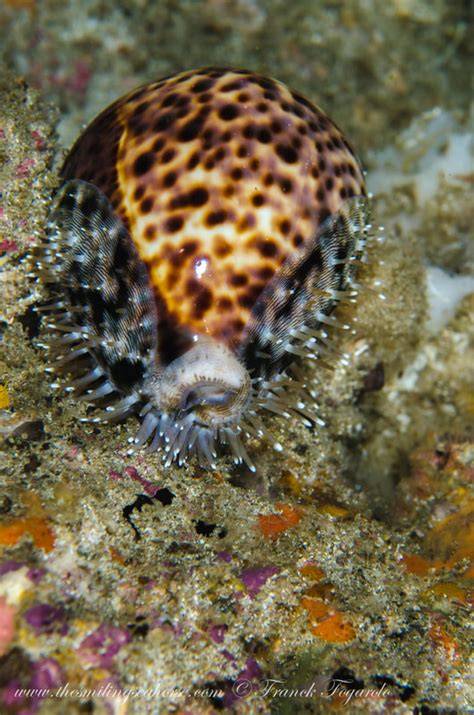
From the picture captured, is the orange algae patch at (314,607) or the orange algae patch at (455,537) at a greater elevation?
the orange algae patch at (455,537)

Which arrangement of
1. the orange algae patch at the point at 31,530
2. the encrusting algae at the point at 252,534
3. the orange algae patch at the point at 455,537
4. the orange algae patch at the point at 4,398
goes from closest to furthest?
the encrusting algae at the point at 252,534 < the orange algae patch at the point at 31,530 < the orange algae patch at the point at 4,398 < the orange algae patch at the point at 455,537

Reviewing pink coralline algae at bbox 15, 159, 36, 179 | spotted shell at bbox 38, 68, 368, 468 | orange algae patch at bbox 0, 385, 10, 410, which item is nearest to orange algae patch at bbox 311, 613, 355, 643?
spotted shell at bbox 38, 68, 368, 468

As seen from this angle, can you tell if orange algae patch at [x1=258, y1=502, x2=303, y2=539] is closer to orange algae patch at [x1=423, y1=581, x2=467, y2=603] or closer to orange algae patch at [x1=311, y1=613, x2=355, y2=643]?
orange algae patch at [x1=311, y1=613, x2=355, y2=643]

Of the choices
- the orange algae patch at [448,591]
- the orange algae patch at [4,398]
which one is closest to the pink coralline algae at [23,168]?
the orange algae patch at [4,398]

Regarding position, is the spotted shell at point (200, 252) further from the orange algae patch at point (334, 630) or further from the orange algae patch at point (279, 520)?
the orange algae patch at point (334, 630)

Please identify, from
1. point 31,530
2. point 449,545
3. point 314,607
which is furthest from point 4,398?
point 449,545

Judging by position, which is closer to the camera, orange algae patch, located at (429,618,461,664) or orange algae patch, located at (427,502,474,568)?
orange algae patch, located at (429,618,461,664)

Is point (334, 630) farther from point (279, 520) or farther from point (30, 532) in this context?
point (30, 532)
